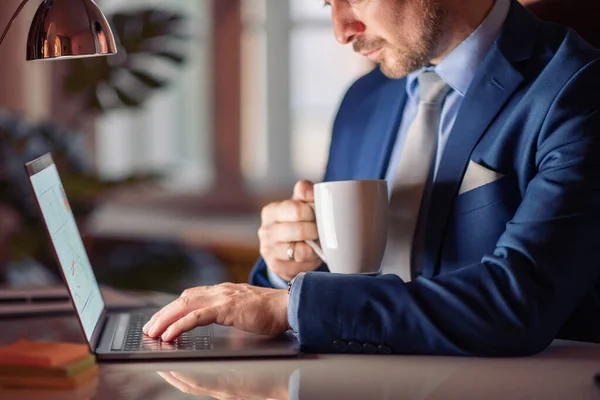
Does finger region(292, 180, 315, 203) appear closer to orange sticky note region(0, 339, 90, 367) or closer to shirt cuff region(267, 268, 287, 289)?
shirt cuff region(267, 268, 287, 289)

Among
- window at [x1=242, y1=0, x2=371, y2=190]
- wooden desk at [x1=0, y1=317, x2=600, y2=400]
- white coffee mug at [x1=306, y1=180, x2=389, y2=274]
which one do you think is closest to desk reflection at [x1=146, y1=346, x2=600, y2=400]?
wooden desk at [x1=0, y1=317, x2=600, y2=400]

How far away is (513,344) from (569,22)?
83cm

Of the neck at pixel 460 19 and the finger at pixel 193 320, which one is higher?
the neck at pixel 460 19

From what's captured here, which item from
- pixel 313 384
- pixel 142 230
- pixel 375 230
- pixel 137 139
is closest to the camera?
pixel 313 384

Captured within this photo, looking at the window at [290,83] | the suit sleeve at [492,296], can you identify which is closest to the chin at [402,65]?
the suit sleeve at [492,296]

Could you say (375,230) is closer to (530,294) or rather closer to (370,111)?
(530,294)

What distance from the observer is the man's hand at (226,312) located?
1.16 metres

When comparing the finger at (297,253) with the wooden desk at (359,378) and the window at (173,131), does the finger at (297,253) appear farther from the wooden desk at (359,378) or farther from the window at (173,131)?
the window at (173,131)

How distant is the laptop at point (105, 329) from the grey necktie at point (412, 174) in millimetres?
392

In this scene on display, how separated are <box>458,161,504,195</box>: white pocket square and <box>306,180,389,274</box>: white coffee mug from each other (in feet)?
0.68

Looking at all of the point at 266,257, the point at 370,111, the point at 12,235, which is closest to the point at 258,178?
the point at 12,235

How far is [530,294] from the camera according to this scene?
45.1 inches

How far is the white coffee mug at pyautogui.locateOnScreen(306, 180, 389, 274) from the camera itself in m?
1.29

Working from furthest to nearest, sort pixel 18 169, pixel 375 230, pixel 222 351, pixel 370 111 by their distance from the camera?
pixel 18 169
pixel 370 111
pixel 375 230
pixel 222 351
